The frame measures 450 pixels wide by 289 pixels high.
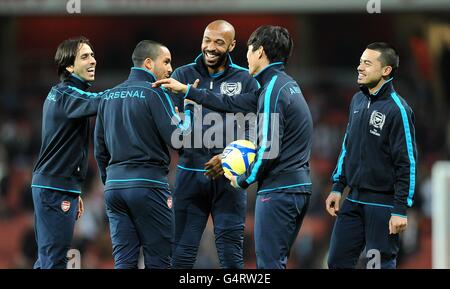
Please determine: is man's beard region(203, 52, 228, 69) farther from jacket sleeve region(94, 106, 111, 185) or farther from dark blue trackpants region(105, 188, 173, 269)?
dark blue trackpants region(105, 188, 173, 269)

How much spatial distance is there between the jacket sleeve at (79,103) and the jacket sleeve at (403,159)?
210 cm

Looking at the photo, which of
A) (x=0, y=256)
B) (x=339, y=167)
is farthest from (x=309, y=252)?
(x=339, y=167)

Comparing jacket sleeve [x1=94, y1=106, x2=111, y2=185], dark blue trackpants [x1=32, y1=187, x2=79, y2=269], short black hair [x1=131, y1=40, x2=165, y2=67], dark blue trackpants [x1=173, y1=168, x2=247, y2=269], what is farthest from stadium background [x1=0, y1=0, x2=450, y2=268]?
short black hair [x1=131, y1=40, x2=165, y2=67]

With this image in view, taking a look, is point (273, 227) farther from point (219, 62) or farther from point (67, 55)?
point (67, 55)

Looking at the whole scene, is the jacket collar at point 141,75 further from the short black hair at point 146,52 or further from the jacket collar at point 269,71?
the jacket collar at point 269,71

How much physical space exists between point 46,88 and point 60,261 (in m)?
13.0

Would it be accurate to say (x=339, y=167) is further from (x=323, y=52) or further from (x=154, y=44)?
(x=323, y=52)

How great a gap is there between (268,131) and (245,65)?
486 inches

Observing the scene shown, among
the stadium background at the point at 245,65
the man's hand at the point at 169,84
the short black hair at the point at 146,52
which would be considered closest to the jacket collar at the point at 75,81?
the short black hair at the point at 146,52

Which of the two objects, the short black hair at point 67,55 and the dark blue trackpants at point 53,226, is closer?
the dark blue trackpants at point 53,226

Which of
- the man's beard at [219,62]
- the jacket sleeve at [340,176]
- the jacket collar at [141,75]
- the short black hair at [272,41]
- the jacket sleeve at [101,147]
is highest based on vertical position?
the short black hair at [272,41]

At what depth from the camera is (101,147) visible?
19.5 feet

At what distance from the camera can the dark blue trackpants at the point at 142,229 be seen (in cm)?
573

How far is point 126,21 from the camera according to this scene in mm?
20344
